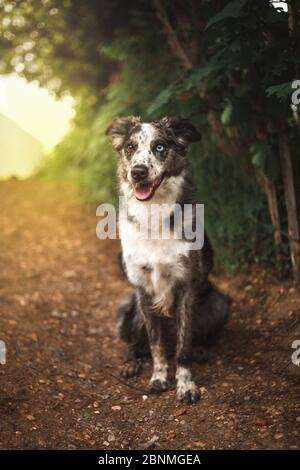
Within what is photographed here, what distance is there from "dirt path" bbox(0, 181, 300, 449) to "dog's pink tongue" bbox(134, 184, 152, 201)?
159 cm

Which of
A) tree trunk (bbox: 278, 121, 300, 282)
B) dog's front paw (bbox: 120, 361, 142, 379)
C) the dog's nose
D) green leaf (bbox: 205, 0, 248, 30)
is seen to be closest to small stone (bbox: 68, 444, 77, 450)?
dog's front paw (bbox: 120, 361, 142, 379)

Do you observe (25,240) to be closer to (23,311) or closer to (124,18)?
(23,311)

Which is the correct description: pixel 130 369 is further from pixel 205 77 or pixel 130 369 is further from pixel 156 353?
pixel 205 77

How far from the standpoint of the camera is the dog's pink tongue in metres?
3.54

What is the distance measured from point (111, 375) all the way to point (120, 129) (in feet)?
7.15

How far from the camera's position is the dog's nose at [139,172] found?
11.4ft

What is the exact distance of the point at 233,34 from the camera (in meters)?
3.53

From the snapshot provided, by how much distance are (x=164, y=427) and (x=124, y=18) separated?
6006mm

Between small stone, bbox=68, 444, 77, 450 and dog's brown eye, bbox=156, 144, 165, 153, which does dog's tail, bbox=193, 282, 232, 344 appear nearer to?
dog's brown eye, bbox=156, 144, 165, 153

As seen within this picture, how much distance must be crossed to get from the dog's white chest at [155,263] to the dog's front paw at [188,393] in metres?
0.62

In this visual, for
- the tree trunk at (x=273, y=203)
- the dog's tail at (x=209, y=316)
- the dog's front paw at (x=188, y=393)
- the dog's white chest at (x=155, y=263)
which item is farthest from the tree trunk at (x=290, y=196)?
the dog's front paw at (x=188, y=393)

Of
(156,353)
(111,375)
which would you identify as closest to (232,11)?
(156,353)

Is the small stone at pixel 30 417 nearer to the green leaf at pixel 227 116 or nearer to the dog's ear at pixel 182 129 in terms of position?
the dog's ear at pixel 182 129

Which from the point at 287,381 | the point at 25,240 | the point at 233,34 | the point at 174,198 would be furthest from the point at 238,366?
the point at 25,240
